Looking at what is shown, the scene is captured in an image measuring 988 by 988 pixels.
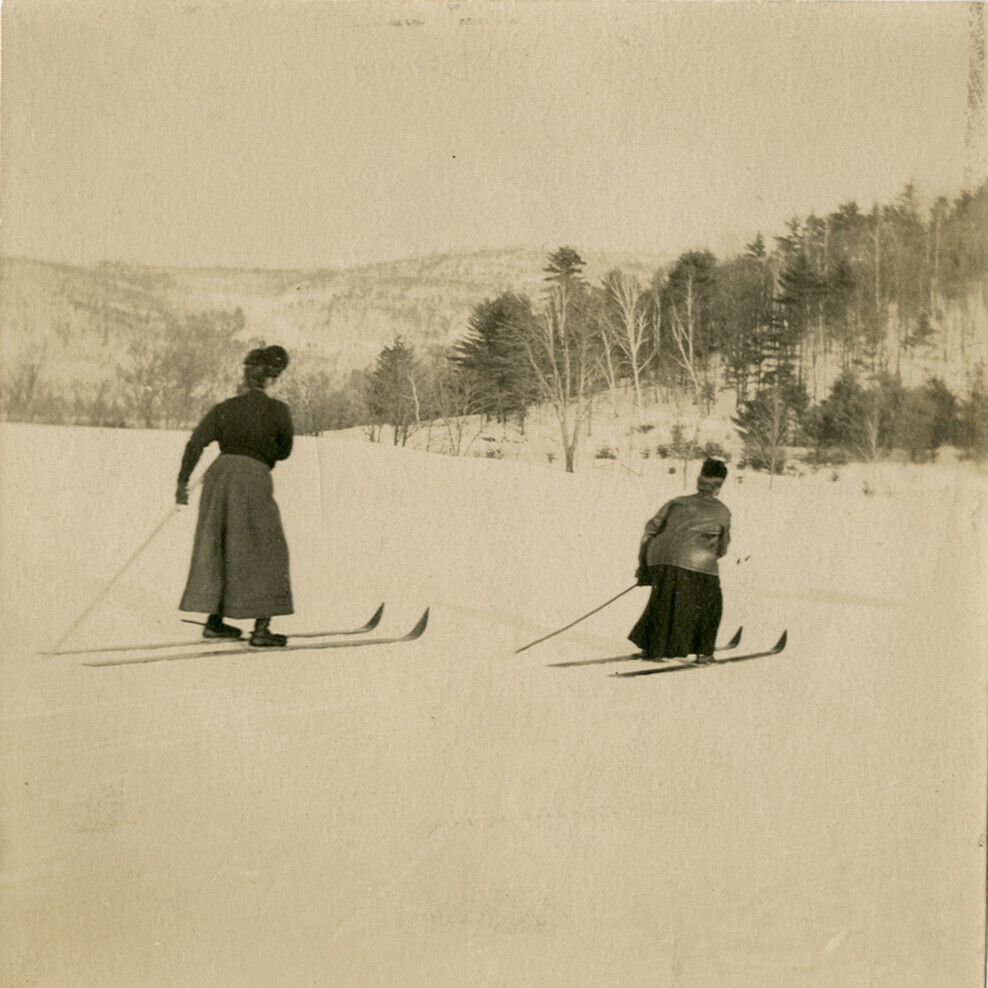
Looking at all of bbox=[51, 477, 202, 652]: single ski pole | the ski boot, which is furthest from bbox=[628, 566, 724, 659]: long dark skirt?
bbox=[51, 477, 202, 652]: single ski pole

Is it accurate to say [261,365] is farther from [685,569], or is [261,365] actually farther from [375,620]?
[685,569]

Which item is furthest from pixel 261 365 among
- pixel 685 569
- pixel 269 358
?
pixel 685 569

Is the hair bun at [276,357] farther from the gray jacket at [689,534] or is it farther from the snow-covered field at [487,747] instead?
the gray jacket at [689,534]

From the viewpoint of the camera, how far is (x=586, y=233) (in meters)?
3.12

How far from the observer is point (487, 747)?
3010mm

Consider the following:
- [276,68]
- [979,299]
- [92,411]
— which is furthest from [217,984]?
[979,299]

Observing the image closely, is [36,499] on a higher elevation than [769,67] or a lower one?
lower

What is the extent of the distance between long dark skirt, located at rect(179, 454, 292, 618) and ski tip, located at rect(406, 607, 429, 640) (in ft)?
1.26

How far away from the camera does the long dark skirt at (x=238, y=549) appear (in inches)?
119

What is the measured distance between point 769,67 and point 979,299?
98 centimetres

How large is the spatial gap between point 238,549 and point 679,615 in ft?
4.52

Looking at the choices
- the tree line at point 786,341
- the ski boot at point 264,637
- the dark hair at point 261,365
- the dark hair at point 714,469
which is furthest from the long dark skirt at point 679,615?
the dark hair at point 261,365

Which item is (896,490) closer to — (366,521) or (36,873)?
(366,521)

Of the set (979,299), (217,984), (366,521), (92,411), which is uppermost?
(979,299)
